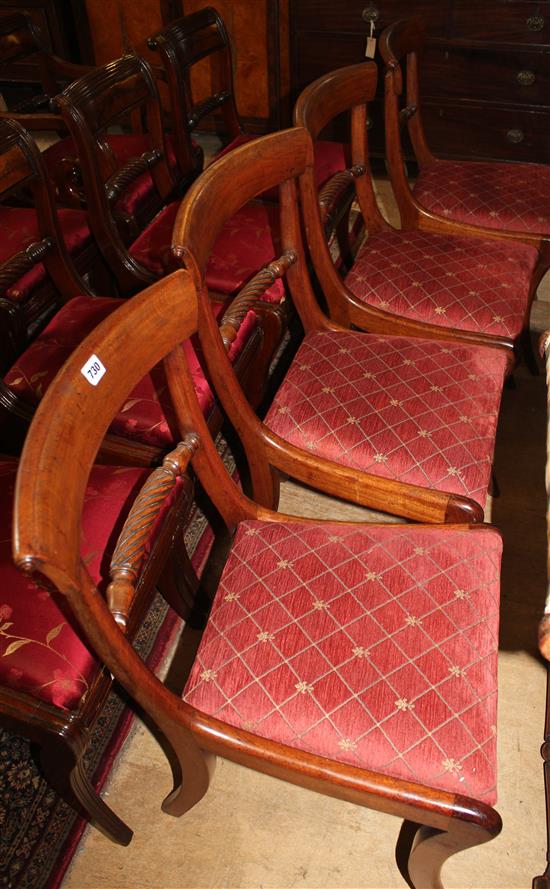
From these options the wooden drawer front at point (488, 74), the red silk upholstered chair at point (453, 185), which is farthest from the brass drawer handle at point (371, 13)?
the red silk upholstered chair at point (453, 185)

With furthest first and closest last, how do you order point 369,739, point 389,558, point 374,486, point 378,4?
point 378,4 < point 374,486 < point 389,558 < point 369,739

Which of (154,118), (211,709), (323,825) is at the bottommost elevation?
(323,825)

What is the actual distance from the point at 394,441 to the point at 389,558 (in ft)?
0.85

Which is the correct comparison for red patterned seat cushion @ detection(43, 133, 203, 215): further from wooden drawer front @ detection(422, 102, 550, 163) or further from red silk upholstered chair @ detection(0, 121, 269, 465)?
wooden drawer front @ detection(422, 102, 550, 163)

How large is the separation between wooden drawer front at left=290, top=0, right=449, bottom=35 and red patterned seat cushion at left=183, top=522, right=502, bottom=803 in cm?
222

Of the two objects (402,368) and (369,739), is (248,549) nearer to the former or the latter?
(369,739)

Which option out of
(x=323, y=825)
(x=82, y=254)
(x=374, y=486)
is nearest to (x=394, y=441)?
(x=374, y=486)

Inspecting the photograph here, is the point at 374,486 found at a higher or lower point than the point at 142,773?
higher

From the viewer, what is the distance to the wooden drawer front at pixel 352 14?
8.26 ft

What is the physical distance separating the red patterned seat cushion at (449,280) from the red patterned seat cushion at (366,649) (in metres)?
0.60

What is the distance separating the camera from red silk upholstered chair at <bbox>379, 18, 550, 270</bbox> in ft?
5.81

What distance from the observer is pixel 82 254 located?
185cm

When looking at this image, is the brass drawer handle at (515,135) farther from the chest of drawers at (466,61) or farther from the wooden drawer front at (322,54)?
the wooden drawer front at (322,54)

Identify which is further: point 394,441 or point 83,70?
point 83,70
